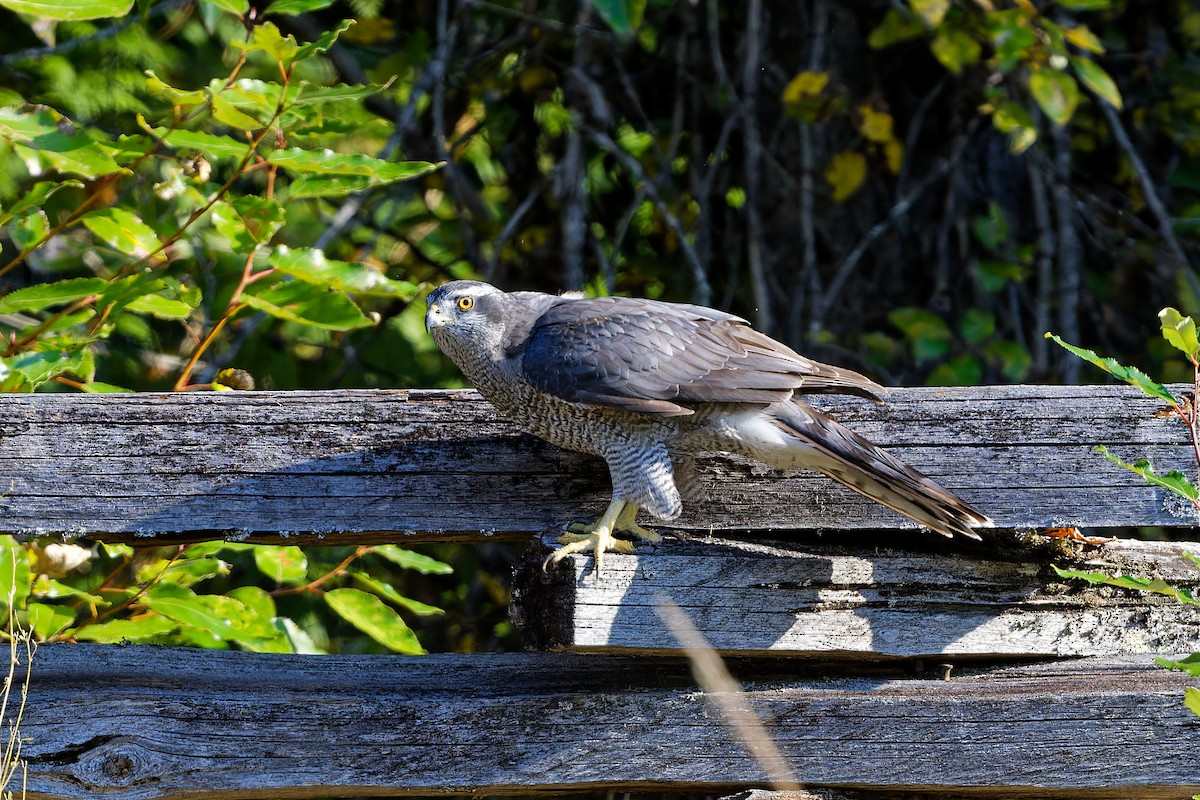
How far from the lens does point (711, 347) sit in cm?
230

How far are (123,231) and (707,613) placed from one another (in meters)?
1.66

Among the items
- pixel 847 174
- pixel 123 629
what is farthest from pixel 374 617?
pixel 847 174

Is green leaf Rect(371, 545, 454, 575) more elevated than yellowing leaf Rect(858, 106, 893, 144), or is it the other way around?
yellowing leaf Rect(858, 106, 893, 144)

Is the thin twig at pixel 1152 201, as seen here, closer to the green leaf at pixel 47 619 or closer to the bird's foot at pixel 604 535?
the bird's foot at pixel 604 535

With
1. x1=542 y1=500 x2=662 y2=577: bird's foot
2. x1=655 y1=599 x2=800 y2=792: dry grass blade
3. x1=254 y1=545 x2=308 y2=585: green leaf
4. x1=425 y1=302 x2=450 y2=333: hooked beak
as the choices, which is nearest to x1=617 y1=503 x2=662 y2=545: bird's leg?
x1=542 y1=500 x2=662 y2=577: bird's foot

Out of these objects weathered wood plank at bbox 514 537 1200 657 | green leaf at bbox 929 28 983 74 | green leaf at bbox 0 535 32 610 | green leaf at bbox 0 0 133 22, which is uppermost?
green leaf at bbox 929 28 983 74

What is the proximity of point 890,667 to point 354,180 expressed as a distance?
164 cm

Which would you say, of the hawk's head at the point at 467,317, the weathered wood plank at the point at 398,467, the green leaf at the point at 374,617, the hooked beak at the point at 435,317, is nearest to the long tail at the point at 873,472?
the weathered wood plank at the point at 398,467

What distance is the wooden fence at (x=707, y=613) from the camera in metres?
2.17

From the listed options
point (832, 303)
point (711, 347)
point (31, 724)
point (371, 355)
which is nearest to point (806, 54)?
point (832, 303)

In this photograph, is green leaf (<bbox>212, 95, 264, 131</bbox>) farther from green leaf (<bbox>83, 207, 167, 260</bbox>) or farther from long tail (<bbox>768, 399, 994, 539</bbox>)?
long tail (<bbox>768, 399, 994, 539</bbox>)

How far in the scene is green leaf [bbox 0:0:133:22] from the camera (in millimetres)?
2340

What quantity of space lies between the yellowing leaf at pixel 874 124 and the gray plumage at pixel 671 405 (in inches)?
85.9

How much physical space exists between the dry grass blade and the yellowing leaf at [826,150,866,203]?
2578 millimetres
